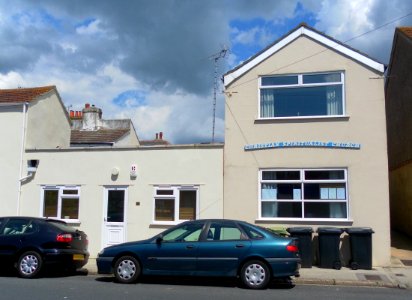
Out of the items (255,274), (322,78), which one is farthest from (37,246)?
(322,78)

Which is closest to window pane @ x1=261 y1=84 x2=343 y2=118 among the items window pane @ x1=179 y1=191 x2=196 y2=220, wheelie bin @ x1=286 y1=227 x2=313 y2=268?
window pane @ x1=179 y1=191 x2=196 y2=220

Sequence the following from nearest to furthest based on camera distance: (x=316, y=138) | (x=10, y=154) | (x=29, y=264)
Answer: (x=29, y=264)
(x=316, y=138)
(x=10, y=154)

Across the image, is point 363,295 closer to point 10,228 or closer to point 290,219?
point 290,219

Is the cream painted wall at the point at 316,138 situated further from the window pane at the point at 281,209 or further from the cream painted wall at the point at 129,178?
the cream painted wall at the point at 129,178

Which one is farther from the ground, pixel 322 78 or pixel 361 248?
pixel 322 78

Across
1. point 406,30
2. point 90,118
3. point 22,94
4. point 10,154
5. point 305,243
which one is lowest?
point 305,243

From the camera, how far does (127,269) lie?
10398 millimetres

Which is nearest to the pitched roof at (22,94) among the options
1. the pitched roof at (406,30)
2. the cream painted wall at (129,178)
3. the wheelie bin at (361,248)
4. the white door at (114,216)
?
the cream painted wall at (129,178)

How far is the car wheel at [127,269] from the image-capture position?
10328 mm

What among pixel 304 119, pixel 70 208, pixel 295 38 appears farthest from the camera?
pixel 70 208

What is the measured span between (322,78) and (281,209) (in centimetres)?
416

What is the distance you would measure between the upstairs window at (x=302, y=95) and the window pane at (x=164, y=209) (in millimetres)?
3939

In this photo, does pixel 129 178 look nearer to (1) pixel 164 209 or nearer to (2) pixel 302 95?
(1) pixel 164 209

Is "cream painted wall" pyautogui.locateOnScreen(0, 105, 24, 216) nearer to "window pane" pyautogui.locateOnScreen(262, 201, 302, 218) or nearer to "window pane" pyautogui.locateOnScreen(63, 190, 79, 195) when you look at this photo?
"window pane" pyautogui.locateOnScreen(63, 190, 79, 195)
